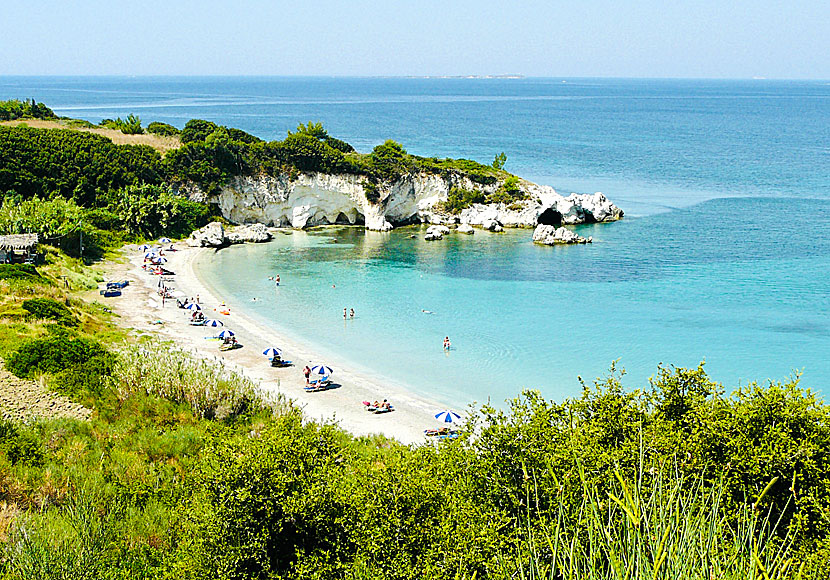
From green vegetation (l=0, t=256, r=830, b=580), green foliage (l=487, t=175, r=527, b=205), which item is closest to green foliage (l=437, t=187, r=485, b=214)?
green foliage (l=487, t=175, r=527, b=205)

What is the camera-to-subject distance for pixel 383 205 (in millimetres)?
65188

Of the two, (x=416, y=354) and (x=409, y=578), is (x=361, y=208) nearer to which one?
(x=416, y=354)

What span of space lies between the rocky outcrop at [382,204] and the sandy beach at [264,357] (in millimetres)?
17122

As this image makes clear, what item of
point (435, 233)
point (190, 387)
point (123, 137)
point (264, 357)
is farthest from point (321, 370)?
point (123, 137)

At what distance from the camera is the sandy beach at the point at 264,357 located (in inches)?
1018

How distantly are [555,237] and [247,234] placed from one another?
25836 millimetres

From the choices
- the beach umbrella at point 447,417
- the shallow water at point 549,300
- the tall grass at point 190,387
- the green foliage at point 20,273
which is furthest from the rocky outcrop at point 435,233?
the tall grass at point 190,387

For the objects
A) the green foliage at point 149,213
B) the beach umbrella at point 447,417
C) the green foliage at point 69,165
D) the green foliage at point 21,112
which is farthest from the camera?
the green foliage at point 21,112

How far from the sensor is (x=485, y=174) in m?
68.5

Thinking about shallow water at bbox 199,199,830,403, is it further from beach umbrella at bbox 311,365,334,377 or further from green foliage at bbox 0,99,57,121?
green foliage at bbox 0,99,57,121

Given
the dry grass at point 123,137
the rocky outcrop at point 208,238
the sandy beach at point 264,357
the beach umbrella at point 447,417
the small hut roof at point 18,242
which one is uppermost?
the dry grass at point 123,137

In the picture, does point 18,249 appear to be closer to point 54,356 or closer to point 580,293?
point 54,356

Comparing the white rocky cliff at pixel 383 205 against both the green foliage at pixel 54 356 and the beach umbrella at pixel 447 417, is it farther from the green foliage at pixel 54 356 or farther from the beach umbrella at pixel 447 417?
the beach umbrella at pixel 447 417

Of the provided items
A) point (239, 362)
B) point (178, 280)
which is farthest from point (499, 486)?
point (178, 280)
